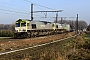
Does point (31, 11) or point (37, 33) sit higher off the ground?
point (31, 11)

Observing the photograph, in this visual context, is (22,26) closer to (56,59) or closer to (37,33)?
(37,33)

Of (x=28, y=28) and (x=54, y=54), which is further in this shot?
(x=28, y=28)

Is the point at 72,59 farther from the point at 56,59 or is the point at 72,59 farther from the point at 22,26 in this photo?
the point at 22,26

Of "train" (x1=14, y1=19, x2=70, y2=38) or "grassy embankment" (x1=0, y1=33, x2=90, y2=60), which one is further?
"train" (x1=14, y1=19, x2=70, y2=38)

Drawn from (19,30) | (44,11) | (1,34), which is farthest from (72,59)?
(1,34)

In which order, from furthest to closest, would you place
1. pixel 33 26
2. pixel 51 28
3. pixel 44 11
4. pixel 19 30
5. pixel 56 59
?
pixel 51 28
pixel 44 11
pixel 33 26
pixel 19 30
pixel 56 59

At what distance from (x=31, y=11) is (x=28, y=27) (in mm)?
3554

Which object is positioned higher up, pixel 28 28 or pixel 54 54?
pixel 28 28

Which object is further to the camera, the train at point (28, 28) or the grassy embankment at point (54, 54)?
the train at point (28, 28)

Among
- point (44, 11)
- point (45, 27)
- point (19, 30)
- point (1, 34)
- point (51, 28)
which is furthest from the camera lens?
point (1, 34)

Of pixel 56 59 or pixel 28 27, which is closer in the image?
pixel 56 59

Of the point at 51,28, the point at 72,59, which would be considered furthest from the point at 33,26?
the point at 72,59

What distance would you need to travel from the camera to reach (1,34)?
226ft

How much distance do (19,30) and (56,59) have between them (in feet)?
101
